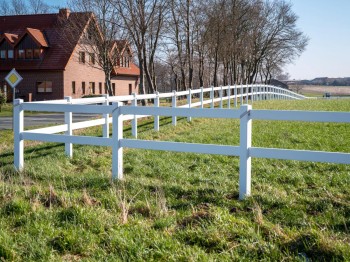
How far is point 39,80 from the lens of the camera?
145 ft

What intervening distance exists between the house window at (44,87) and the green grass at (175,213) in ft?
118

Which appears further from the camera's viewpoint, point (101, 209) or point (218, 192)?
point (218, 192)

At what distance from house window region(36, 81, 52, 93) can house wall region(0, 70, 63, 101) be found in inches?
9.1

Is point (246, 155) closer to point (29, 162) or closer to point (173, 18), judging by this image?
point (29, 162)

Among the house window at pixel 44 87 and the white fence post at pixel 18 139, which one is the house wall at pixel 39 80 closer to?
the house window at pixel 44 87

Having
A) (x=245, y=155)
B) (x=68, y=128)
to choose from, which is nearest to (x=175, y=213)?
(x=245, y=155)

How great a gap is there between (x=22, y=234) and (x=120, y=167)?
2.74 m

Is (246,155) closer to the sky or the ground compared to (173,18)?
closer to the ground

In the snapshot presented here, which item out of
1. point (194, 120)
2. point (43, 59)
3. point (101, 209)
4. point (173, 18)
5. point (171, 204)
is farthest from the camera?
point (43, 59)

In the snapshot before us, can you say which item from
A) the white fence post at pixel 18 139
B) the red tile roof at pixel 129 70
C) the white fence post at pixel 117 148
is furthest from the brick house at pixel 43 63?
the white fence post at pixel 117 148

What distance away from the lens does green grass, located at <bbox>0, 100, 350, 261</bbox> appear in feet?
14.5

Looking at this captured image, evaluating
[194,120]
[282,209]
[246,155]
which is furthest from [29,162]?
[194,120]

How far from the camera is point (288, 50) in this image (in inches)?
2213

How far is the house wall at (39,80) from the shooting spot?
4375cm
